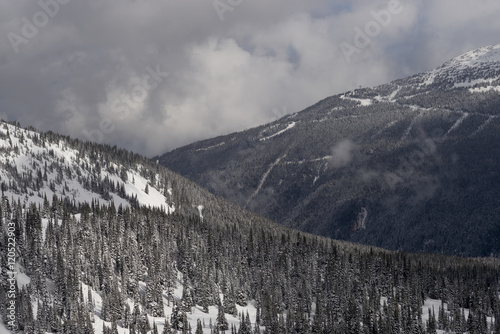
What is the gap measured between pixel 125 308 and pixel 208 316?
3304 centimetres

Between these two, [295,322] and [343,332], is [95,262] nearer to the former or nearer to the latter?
[295,322]

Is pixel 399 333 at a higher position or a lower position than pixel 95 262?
lower

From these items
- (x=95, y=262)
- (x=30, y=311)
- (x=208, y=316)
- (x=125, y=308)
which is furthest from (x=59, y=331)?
(x=208, y=316)

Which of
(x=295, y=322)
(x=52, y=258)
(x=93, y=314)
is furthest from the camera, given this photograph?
(x=295, y=322)

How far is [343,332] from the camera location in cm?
19000

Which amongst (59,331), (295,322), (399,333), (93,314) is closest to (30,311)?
(59,331)

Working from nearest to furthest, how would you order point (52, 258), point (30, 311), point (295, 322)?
point (30, 311) < point (52, 258) < point (295, 322)

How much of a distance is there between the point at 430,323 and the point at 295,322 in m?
44.8

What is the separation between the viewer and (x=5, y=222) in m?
192

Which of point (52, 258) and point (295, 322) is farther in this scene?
point (295, 322)

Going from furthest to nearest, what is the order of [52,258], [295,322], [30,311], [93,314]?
[295,322]
[52,258]
[93,314]
[30,311]

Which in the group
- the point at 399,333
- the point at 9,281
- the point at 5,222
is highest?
the point at 5,222

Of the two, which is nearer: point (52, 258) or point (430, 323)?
point (52, 258)

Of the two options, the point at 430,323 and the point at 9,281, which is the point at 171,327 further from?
the point at 430,323
